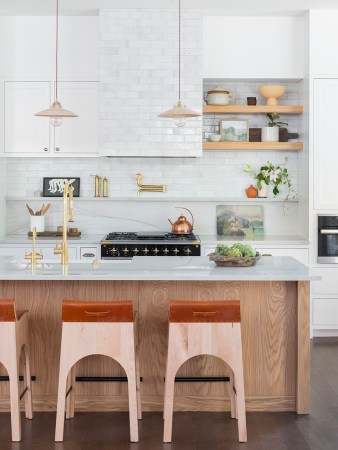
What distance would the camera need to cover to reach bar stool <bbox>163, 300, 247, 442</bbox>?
4.11 meters

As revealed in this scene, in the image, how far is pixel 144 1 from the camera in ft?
21.9

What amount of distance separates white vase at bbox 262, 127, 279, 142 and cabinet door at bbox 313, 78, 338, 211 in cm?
49

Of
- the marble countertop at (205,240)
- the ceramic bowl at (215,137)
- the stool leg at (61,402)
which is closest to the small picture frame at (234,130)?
the ceramic bowl at (215,137)

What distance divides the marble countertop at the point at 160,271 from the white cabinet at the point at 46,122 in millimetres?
2363

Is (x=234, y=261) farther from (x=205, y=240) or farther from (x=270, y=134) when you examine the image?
(x=270, y=134)

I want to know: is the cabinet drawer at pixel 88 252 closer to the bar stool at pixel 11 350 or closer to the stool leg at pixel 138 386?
the stool leg at pixel 138 386

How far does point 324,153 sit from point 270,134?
63 cm

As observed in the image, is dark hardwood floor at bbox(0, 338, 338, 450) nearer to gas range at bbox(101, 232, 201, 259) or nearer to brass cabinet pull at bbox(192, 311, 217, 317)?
brass cabinet pull at bbox(192, 311, 217, 317)

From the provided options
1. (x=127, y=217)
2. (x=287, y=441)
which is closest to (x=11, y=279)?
→ (x=287, y=441)

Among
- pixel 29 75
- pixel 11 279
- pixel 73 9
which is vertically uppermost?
pixel 73 9

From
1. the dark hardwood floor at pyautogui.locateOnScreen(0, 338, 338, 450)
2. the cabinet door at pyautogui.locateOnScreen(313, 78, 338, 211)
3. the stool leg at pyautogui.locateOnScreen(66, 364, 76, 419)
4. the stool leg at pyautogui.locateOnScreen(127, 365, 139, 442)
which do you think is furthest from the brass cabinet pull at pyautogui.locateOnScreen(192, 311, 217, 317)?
the cabinet door at pyautogui.locateOnScreen(313, 78, 338, 211)

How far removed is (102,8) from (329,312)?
11.7 ft

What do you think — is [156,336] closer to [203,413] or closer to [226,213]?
[203,413]

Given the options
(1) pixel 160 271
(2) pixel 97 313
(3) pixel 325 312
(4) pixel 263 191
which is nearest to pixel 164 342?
(1) pixel 160 271
